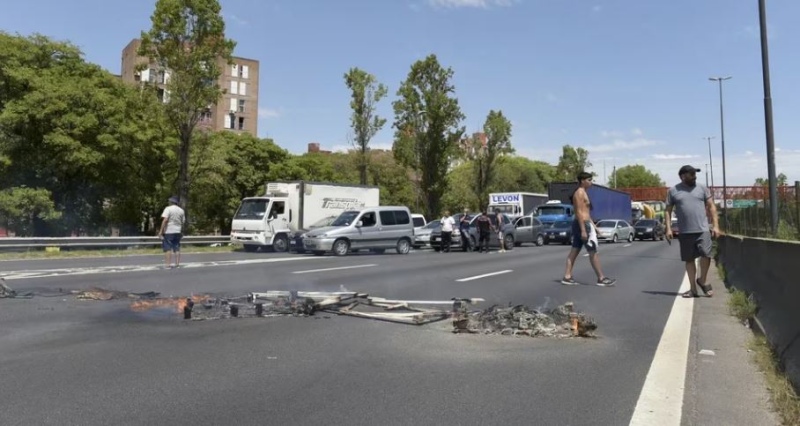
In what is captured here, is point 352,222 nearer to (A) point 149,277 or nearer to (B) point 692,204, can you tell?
(A) point 149,277

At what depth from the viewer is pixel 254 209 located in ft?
78.7

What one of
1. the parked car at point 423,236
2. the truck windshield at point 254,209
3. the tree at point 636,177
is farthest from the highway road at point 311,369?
the tree at point 636,177

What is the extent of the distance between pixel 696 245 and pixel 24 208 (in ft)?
85.1

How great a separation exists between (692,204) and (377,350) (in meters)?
5.89

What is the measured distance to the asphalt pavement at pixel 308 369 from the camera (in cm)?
416

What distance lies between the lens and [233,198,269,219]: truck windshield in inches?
932

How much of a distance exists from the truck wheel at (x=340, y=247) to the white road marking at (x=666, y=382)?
573 inches

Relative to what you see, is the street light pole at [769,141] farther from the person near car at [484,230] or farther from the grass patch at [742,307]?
the person near car at [484,230]

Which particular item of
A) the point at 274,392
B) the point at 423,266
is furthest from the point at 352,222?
the point at 274,392

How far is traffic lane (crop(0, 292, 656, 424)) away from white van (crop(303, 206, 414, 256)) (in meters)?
14.0

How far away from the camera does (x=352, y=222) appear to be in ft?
71.8

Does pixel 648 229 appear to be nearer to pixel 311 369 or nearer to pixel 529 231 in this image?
pixel 529 231

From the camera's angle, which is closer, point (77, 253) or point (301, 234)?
point (77, 253)

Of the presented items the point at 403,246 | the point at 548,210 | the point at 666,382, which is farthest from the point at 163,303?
the point at 548,210
